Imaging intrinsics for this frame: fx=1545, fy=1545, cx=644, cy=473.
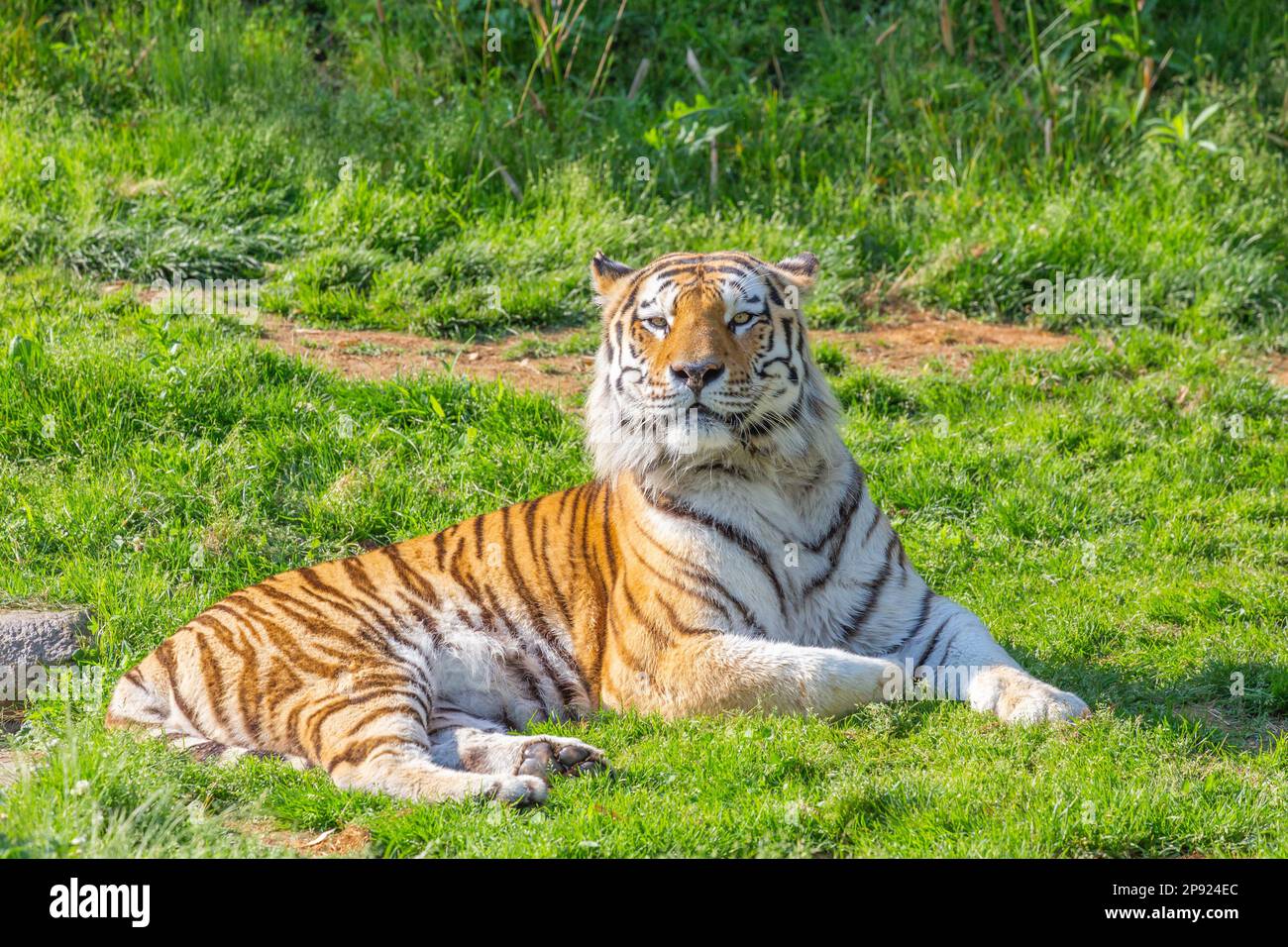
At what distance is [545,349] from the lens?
902 cm

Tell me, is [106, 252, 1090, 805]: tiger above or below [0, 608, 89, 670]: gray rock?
above

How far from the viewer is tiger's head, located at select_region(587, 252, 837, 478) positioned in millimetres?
5539

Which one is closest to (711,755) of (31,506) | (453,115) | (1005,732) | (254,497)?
(1005,732)

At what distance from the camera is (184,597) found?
258 inches

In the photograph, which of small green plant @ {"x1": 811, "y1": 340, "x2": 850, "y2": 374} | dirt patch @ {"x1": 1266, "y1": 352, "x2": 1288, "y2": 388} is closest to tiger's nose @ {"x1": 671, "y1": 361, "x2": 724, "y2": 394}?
small green plant @ {"x1": 811, "y1": 340, "x2": 850, "y2": 374}

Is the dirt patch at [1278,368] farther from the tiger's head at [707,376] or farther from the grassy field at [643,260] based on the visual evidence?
the tiger's head at [707,376]

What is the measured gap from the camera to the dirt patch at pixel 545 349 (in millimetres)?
8586

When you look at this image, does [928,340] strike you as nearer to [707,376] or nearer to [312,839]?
[707,376]

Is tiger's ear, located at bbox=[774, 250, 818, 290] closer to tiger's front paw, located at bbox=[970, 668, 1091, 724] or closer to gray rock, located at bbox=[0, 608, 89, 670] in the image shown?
tiger's front paw, located at bbox=[970, 668, 1091, 724]

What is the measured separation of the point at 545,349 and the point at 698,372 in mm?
3629

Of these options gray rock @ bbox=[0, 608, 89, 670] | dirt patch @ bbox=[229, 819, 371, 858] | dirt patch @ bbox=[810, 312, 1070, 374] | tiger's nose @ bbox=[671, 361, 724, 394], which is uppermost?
tiger's nose @ bbox=[671, 361, 724, 394]

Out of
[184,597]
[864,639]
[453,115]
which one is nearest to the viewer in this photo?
[864,639]
